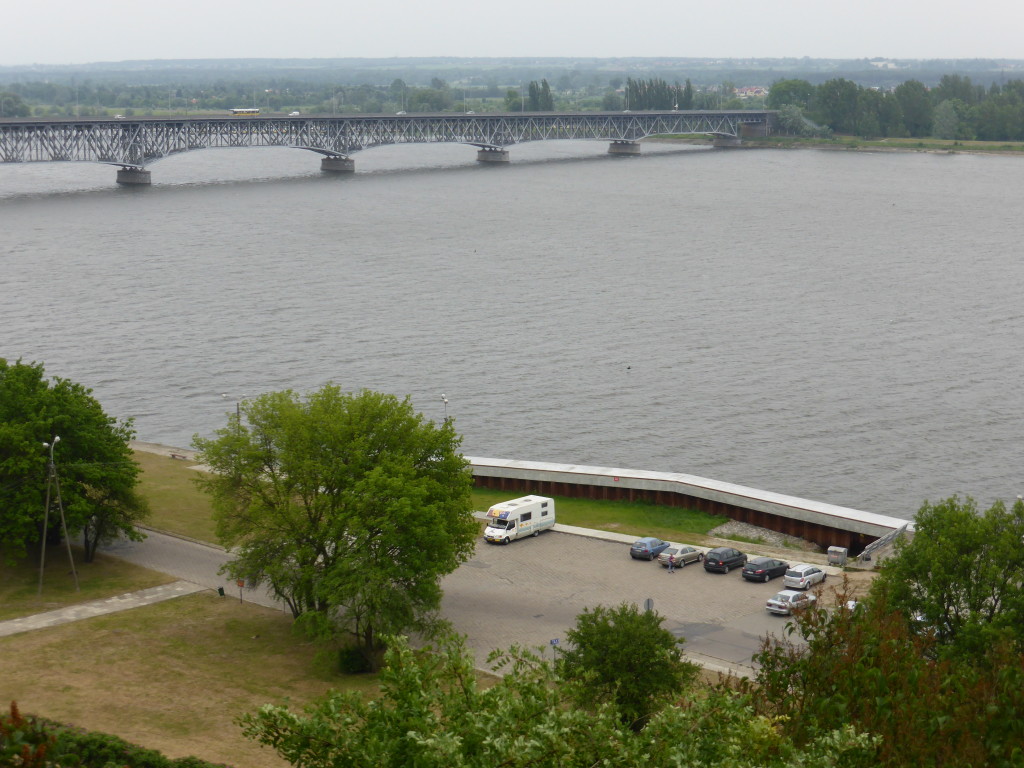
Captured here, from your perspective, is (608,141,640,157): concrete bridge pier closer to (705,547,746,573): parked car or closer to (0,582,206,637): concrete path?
(705,547,746,573): parked car

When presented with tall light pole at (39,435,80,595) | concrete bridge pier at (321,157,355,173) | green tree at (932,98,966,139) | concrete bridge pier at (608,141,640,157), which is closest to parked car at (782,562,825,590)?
tall light pole at (39,435,80,595)

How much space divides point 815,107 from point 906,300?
129194 millimetres

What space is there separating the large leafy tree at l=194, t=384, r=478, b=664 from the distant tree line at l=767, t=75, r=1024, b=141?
167950mm

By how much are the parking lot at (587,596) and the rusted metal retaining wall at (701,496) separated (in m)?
2.80

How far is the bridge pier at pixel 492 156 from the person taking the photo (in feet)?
520

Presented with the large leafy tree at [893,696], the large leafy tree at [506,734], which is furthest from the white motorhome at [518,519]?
the large leafy tree at [506,734]

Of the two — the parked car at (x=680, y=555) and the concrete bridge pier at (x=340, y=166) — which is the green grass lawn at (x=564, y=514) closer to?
the parked car at (x=680, y=555)

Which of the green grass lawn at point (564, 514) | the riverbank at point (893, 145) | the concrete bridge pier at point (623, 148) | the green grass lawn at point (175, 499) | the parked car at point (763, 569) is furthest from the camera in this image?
the concrete bridge pier at point (623, 148)

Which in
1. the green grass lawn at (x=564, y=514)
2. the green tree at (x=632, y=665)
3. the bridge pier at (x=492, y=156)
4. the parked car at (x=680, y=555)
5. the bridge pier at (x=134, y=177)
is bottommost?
the green grass lawn at (x=564, y=514)

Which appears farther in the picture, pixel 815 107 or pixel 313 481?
pixel 815 107

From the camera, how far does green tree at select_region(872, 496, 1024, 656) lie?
21188 millimetres

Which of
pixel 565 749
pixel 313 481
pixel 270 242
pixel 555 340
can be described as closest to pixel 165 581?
pixel 313 481

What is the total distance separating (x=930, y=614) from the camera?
21250 mm

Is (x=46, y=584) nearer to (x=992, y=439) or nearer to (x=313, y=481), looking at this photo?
(x=313, y=481)
